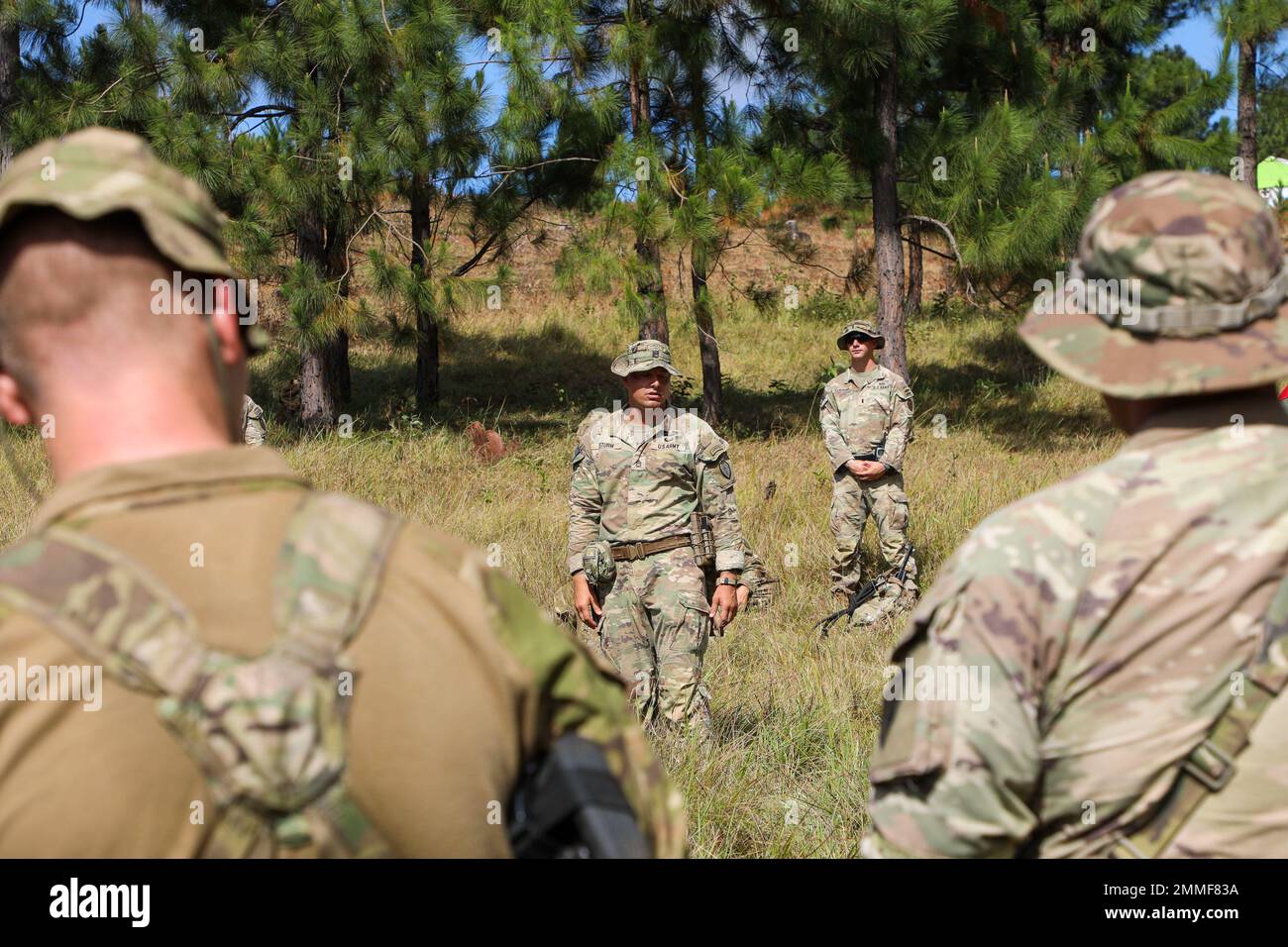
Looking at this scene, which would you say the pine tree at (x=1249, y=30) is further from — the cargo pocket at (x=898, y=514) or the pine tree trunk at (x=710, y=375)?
the cargo pocket at (x=898, y=514)

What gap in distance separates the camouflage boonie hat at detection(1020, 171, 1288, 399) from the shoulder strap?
1.01 feet

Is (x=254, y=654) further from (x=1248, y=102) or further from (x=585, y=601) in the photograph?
(x=1248, y=102)

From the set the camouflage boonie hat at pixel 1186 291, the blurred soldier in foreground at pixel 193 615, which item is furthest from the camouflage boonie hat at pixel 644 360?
the blurred soldier in foreground at pixel 193 615

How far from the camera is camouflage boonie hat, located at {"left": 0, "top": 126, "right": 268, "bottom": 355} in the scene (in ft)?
3.74

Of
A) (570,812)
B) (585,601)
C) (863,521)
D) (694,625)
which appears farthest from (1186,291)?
(863,521)

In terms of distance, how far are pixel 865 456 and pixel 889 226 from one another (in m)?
5.22

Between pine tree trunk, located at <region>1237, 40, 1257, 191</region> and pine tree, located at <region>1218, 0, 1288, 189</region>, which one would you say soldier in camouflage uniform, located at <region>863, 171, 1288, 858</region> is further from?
pine tree trunk, located at <region>1237, 40, 1257, 191</region>

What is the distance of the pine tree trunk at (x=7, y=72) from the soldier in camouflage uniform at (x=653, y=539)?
399 inches

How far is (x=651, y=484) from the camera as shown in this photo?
4734mm

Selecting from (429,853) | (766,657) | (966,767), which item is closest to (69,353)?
(429,853)

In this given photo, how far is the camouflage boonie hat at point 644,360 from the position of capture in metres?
4.74

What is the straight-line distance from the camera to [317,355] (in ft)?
41.8

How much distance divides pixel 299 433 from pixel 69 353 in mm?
11594

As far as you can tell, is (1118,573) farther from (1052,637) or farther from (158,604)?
(158,604)
